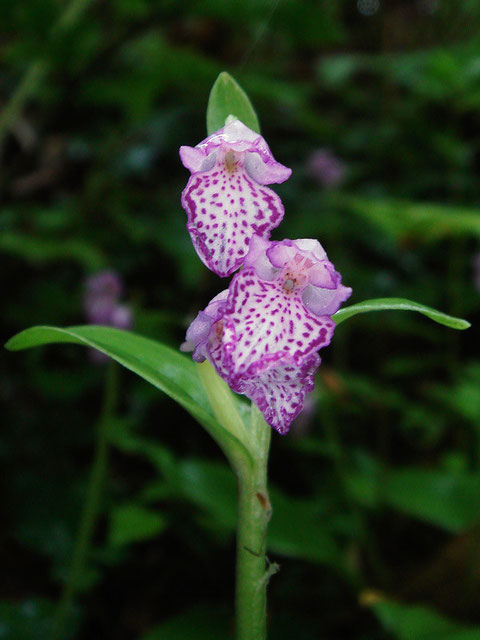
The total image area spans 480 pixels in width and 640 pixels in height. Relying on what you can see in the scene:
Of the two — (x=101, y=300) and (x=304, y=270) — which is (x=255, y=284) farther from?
(x=101, y=300)

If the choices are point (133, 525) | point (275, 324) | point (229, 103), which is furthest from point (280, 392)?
point (133, 525)

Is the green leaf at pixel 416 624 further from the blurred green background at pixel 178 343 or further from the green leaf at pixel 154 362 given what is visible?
the green leaf at pixel 154 362

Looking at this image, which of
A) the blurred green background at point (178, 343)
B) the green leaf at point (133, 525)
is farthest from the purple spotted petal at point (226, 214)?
the green leaf at point (133, 525)

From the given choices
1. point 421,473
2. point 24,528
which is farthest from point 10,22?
point 421,473

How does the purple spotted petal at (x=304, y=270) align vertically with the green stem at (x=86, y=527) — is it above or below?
above

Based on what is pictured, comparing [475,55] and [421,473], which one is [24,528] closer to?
[421,473]

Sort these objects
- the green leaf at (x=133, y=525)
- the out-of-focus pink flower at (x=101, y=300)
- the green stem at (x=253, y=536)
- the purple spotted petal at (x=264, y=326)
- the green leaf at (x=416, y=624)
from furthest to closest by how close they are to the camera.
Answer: the out-of-focus pink flower at (x=101, y=300) → the green leaf at (x=133, y=525) → the green leaf at (x=416, y=624) → the green stem at (x=253, y=536) → the purple spotted petal at (x=264, y=326)
